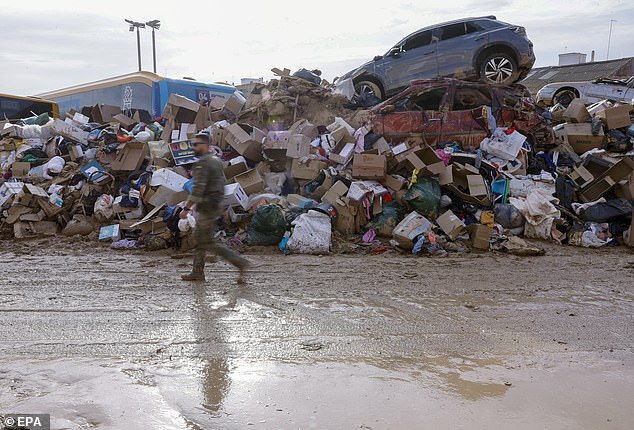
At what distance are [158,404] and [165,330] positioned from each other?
3.77 feet

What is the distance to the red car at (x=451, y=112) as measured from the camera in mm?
8969

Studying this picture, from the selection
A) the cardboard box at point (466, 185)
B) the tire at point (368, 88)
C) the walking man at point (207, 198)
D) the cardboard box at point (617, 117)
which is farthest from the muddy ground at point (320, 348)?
the tire at point (368, 88)

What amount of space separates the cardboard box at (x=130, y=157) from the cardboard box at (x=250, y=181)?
1921 mm

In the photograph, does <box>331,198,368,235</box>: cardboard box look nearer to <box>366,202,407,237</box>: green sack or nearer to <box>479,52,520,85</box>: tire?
<box>366,202,407,237</box>: green sack

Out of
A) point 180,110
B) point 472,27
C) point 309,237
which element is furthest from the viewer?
point 472,27

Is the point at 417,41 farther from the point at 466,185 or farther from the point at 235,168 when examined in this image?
the point at 235,168

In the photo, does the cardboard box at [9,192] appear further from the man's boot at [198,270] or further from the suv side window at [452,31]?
the suv side window at [452,31]

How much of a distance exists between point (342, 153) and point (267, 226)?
2.16 metres

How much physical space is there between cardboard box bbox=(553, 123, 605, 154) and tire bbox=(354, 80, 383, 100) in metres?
4.04

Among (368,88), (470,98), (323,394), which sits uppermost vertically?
(368,88)

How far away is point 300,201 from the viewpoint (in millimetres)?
7766

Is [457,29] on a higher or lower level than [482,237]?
higher

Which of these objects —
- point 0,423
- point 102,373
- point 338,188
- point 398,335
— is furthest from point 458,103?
point 0,423

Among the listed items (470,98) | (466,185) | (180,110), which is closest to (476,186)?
(466,185)
